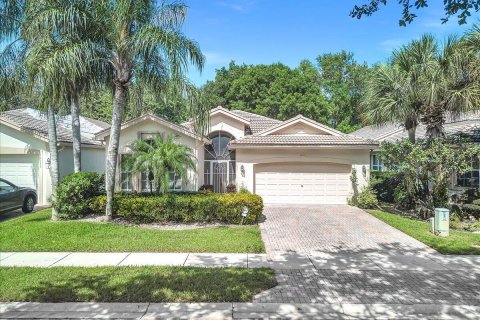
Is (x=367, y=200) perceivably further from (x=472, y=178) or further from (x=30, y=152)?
(x=30, y=152)

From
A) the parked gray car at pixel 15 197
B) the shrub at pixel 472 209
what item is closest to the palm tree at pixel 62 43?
the parked gray car at pixel 15 197

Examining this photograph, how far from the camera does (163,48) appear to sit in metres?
10.8

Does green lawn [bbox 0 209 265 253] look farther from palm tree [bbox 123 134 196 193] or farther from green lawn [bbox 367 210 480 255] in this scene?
green lawn [bbox 367 210 480 255]

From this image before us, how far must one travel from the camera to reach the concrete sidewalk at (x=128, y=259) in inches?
300

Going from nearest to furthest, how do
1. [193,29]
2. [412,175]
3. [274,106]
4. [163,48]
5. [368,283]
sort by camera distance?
[368,283] → [163,48] → [193,29] → [412,175] → [274,106]

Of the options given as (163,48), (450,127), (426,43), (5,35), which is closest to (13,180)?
(5,35)

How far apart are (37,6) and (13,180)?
30.9ft

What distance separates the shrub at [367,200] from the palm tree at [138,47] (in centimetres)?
996

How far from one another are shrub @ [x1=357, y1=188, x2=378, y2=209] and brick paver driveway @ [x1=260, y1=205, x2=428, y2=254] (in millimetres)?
813

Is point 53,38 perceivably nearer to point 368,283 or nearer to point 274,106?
point 368,283

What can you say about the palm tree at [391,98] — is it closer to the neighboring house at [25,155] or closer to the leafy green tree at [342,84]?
the neighboring house at [25,155]

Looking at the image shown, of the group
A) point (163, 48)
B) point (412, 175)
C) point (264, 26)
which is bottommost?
point (412, 175)

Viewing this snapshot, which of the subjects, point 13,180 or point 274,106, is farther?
point 274,106

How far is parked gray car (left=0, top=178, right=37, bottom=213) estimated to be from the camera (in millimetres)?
13281
